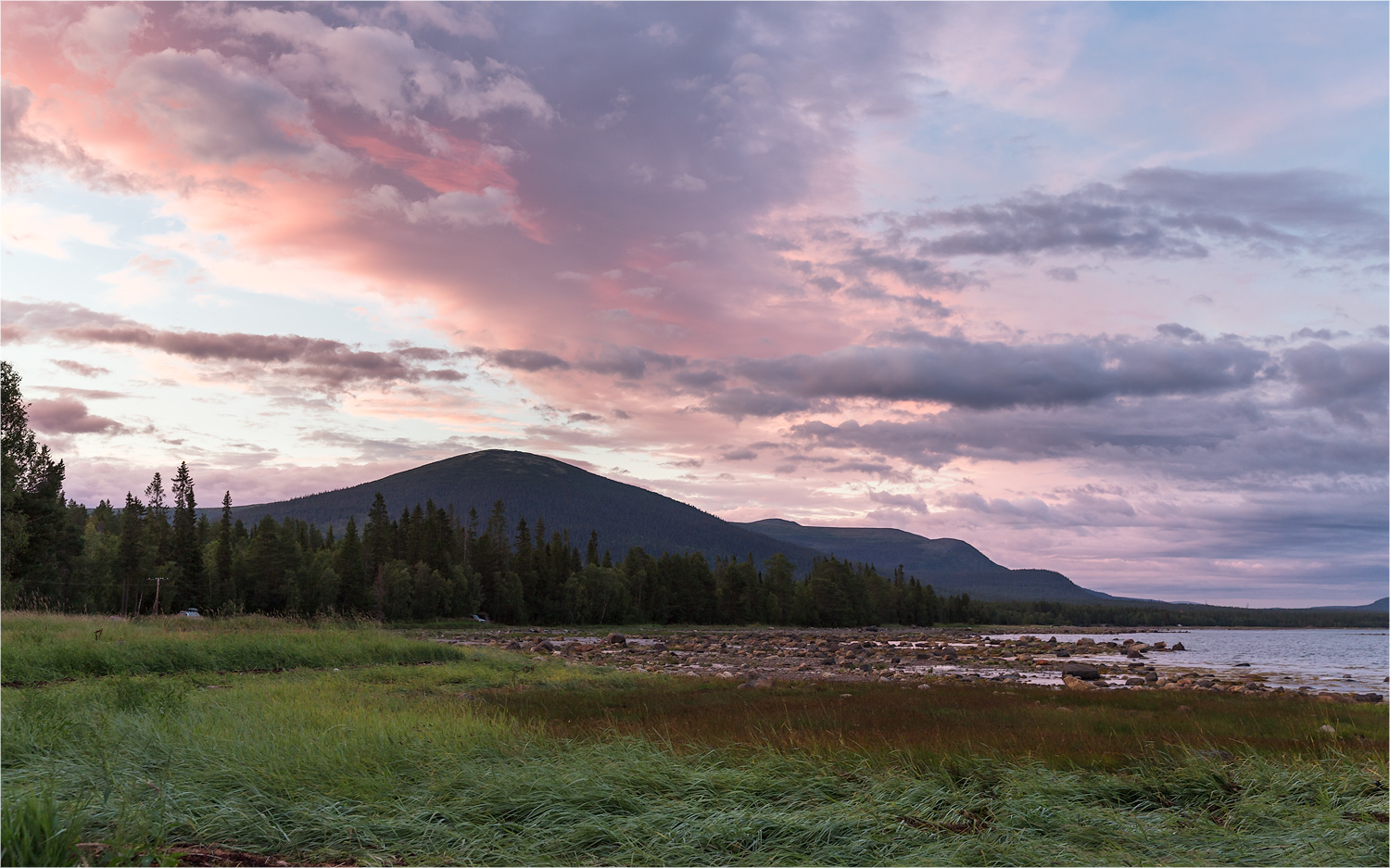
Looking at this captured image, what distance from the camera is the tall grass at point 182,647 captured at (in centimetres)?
1914

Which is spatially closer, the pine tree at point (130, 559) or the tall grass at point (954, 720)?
the tall grass at point (954, 720)

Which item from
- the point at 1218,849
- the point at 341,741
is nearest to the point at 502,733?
the point at 341,741

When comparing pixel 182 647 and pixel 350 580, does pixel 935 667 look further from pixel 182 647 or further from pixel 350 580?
pixel 350 580

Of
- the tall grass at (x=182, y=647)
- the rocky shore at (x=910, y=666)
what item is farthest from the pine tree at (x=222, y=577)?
the tall grass at (x=182, y=647)

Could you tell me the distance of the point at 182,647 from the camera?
72.1 ft

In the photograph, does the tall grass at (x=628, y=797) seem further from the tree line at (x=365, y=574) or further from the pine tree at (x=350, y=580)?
the pine tree at (x=350, y=580)

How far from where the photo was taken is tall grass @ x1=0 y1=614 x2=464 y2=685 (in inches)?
754

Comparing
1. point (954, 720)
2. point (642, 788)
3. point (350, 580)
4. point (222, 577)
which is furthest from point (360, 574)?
point (642, 788)

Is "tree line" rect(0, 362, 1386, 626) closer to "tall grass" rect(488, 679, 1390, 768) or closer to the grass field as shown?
"tall grass" rect(488, 679, 1390, 768)

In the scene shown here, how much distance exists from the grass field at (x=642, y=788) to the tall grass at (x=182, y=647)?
676 cm

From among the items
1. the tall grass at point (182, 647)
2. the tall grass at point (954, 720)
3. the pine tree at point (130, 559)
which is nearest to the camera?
the tall grass at point (954, 720)

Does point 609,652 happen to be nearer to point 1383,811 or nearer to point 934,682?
point 934,682

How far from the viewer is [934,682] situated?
29.8 meters

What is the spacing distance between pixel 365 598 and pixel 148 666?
67.0 metres
